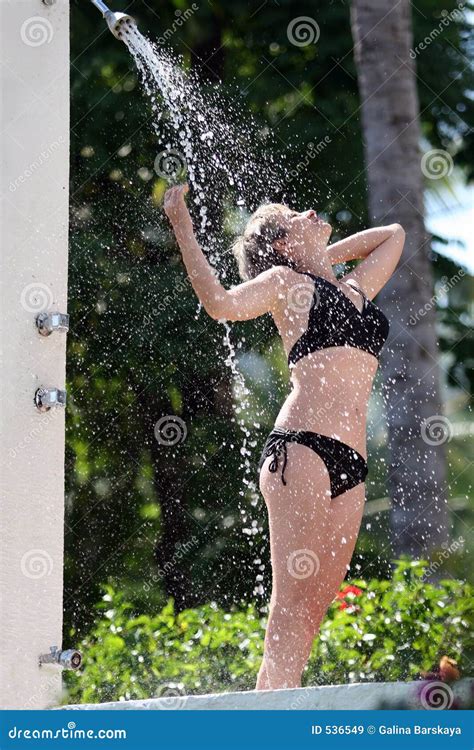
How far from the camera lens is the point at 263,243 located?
4.50 m

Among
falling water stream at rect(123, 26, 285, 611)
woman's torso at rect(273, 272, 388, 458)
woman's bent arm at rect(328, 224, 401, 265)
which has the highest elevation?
falling water stream at rect(123, 26, 285, 611)

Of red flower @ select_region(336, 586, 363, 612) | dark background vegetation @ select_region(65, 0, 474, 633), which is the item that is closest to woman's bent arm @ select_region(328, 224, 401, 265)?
red flower @ select_region(336, 586, 363, 612)

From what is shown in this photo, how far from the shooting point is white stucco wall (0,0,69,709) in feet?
11.6

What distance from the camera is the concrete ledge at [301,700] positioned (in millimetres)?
3496

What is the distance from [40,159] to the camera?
3.80 metres

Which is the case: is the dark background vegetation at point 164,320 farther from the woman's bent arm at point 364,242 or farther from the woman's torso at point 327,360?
the woman's torso at point 327,360

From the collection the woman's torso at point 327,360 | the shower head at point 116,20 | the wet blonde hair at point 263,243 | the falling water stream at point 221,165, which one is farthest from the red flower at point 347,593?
the falling water stream at point 221,165

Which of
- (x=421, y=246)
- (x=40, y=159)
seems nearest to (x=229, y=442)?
(x=421, y=246)

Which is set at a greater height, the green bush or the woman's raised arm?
the woman's raised arm

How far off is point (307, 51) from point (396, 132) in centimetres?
252

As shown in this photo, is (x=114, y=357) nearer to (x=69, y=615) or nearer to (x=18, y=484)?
(x=69, y=615)

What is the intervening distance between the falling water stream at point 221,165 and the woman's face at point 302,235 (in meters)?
4.13

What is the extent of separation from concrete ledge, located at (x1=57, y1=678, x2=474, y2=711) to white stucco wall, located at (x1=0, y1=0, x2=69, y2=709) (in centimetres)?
28

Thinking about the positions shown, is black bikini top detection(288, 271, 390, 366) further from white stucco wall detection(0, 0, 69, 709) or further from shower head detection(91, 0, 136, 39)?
shower head detection(91, 0, 136, 39)
